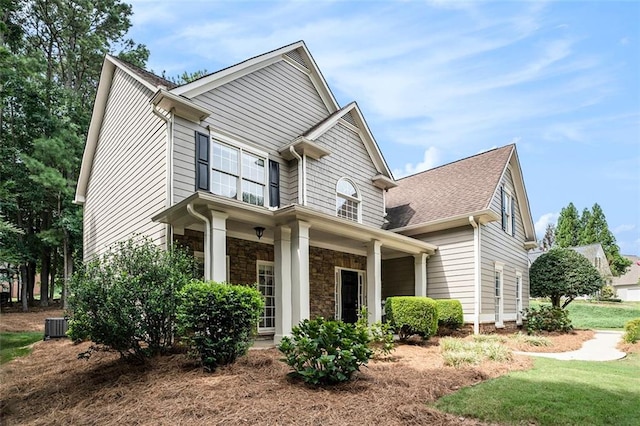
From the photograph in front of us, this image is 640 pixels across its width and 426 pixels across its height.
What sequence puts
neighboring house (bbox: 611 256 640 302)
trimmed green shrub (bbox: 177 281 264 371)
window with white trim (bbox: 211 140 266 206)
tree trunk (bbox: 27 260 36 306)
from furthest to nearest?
neighboring house (bbox: 611 256 640 302) → tree trunk (bbox: 27 260 36 306) → window with white trim (bbox: 211 140 266 206) → trimmed green shrub (bbox: 177 281 264 371)

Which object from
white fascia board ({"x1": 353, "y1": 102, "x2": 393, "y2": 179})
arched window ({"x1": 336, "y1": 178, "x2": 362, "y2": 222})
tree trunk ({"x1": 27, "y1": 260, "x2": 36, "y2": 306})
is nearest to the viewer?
arched window ({"x1": 336, "y1": 178, "x2": 362, "y2": 222})

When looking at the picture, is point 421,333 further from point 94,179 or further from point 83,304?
point 94,179

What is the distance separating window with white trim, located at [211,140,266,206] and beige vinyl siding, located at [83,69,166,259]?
1193 mm

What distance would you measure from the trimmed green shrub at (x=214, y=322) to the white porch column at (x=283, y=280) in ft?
6.72

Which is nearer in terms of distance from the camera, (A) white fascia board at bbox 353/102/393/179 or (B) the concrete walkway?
(B) the concrete walkway

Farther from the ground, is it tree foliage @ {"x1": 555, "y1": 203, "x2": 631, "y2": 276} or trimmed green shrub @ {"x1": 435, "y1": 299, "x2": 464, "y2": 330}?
tree foliage @ {"x1": 555, "y1": 203, "x2": 631, "y2": 276}

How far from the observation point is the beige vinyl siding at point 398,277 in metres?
13.3

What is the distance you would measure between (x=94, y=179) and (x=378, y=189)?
9.54 metres

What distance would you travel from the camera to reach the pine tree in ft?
148

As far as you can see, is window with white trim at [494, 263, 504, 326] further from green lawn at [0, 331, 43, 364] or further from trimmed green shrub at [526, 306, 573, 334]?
green lawn at [0, 331, 43, 364]

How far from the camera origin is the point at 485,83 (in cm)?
1029

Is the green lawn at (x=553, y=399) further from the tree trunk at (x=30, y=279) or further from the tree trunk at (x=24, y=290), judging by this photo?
the tree trunk at (x=30, y=279)

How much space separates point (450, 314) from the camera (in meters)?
11.3

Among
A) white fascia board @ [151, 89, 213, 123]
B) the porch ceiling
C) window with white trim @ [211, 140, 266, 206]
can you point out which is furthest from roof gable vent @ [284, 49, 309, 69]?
the porch ceiling
